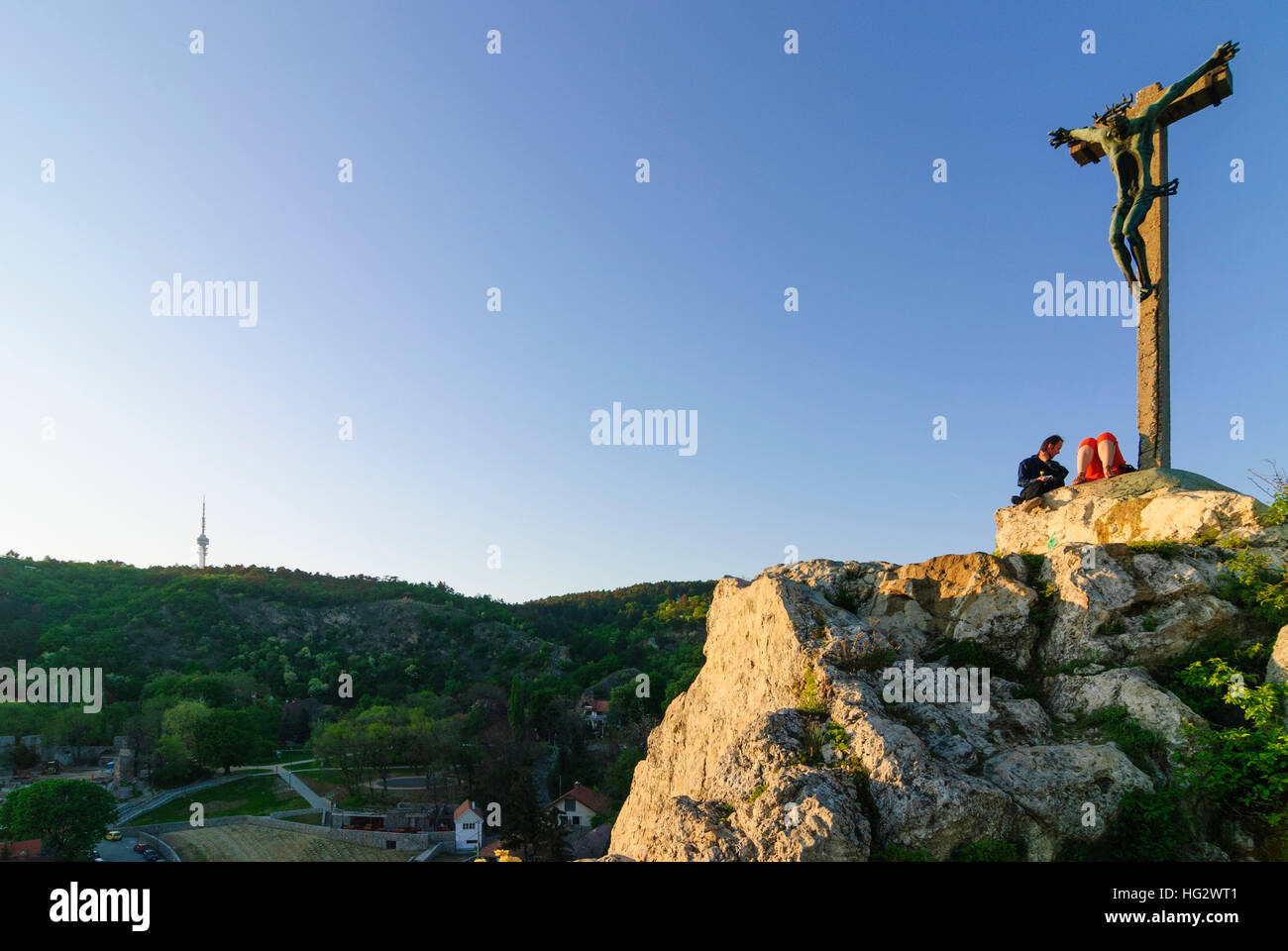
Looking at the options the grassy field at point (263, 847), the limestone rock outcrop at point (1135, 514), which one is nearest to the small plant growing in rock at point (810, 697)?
the limestone rock outcrop at point (1135, 514)

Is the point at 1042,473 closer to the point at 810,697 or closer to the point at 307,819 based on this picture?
the point at 810,697

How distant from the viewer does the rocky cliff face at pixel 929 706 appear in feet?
20.6

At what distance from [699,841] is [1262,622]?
661 centimetres

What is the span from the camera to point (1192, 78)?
12.1 meters

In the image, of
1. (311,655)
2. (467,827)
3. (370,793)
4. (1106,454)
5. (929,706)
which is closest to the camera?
(929,706)

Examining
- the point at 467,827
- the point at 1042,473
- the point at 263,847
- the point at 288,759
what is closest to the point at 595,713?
the point at 467,827

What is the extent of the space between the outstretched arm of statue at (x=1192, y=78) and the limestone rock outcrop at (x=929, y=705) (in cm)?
805

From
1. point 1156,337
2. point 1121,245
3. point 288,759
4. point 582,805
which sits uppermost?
point 1121,245

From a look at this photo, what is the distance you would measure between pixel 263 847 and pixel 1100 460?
5377 cm

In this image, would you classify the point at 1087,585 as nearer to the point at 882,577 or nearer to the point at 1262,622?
the point at 1262,622

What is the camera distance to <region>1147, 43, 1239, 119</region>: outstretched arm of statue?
11836 mm

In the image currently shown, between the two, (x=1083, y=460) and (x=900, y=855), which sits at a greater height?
(x=1083, y=460)
